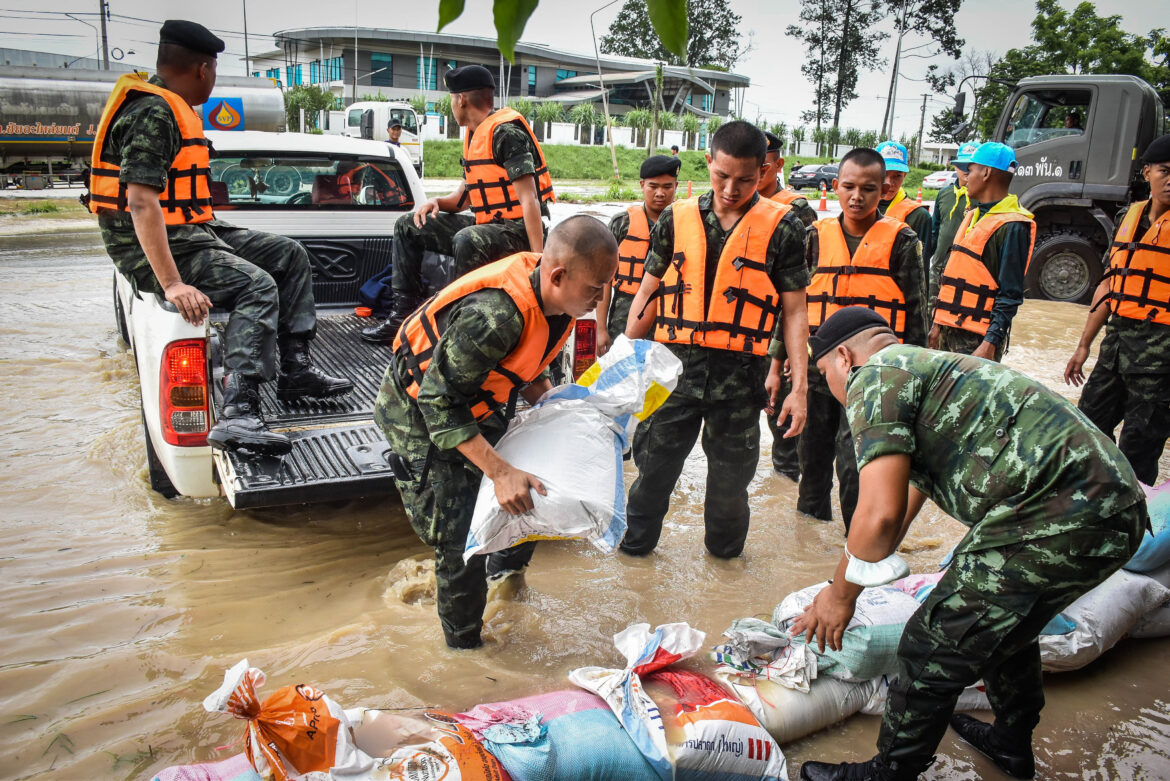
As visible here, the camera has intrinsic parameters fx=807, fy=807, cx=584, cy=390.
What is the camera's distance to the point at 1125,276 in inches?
168

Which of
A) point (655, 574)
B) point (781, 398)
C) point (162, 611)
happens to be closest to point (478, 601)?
point (655, 574)

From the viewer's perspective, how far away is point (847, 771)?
227cm

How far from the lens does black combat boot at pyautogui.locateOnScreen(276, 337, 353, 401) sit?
3.96 m

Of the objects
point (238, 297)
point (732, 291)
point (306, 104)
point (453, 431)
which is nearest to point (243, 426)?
point (238, 297)

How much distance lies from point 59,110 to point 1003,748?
959 inches

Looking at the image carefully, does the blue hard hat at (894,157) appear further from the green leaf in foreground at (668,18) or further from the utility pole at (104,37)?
the utility pole at (104,37)

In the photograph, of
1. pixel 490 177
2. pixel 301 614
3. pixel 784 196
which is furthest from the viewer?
pixel 784 196

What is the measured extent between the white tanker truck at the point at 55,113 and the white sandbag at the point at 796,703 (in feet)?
66.4

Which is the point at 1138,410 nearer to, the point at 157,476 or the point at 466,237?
the point at 466,237

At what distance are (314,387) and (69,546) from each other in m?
1.26

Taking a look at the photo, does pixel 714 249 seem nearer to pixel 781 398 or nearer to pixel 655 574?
pixel 655 574

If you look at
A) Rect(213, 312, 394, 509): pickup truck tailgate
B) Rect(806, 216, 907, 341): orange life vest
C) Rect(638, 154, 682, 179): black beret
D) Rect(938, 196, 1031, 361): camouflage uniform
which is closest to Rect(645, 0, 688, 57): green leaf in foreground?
Rect(213, 312, 394, 509): pickup truck tailgate

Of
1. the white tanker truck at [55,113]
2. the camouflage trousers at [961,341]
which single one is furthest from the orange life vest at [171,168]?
the white tanker truck at [55,113]

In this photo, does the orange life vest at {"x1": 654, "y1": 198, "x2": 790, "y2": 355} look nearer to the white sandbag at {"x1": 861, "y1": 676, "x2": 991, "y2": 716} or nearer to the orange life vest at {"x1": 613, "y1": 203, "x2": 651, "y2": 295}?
the white sandbag at {"x1": 861, "y1": 676, "x2": 991, "y2": 716}
